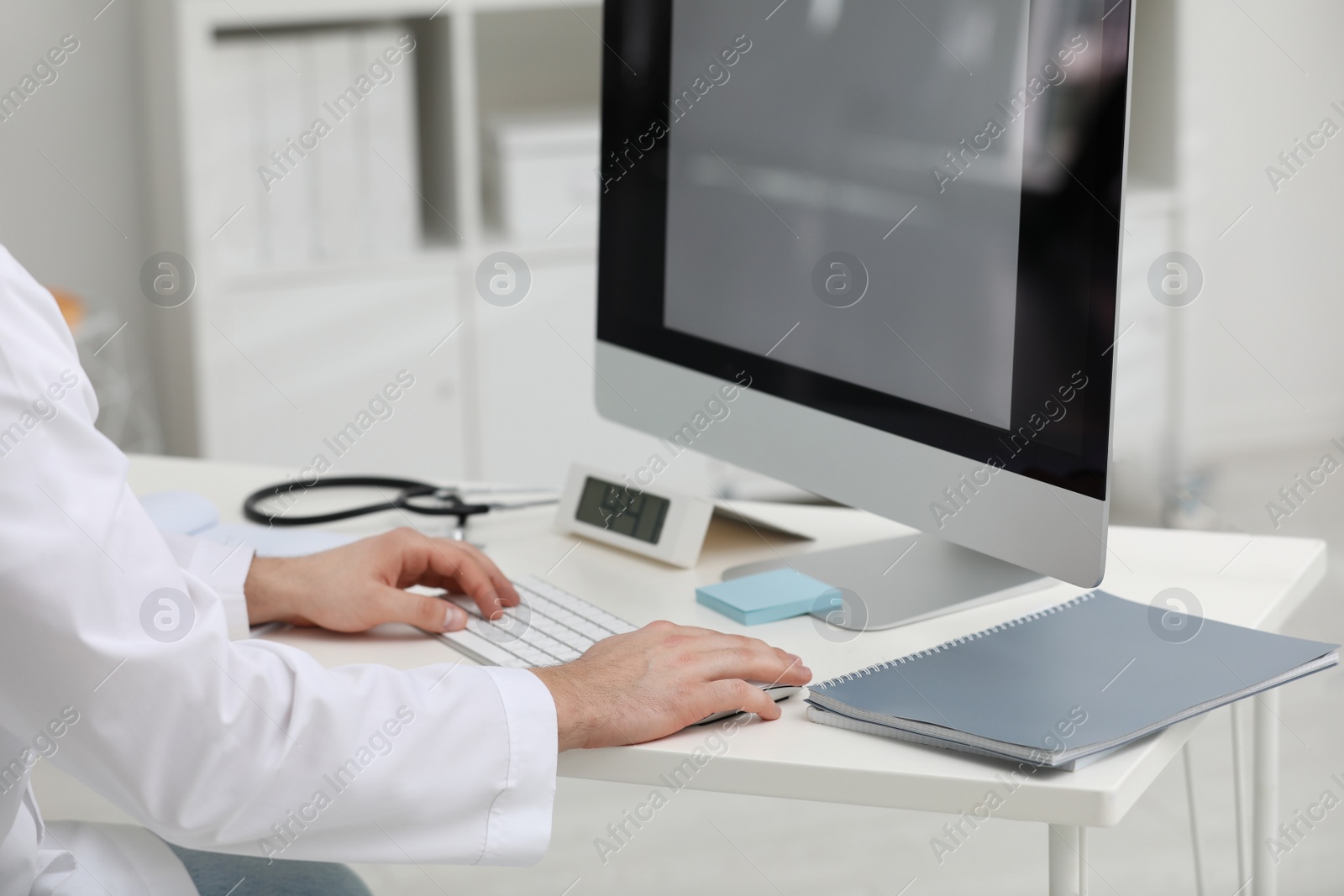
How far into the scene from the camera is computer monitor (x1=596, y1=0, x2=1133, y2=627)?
0.86 m

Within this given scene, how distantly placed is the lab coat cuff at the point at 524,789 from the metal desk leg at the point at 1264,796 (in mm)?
709

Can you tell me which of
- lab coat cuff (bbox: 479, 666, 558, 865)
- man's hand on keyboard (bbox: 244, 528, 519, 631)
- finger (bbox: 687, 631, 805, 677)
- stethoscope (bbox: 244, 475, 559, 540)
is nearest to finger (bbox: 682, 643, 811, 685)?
finger (bbox: 687, 631, 805, 677)

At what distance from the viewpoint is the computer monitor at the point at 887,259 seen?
0.86 m

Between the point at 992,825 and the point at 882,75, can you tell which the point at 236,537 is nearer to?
the point at 882,75

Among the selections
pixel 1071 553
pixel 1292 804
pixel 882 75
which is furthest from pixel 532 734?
pixel 1292 804

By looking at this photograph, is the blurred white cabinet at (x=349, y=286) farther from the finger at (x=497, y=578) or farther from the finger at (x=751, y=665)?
the finger at (x=751, y=665)

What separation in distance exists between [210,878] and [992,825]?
1.26 metres

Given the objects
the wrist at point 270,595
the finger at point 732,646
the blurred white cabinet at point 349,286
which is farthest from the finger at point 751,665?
the blurred white cabinet at point 349,286

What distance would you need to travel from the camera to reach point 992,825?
6.34 feet

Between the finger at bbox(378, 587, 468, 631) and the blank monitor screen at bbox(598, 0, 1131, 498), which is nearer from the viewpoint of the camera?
the blank monitor screen at bbox(598, 0, 1131, 498)

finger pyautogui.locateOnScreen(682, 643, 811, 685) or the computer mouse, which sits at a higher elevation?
finger pyautogui.locateOnScreen(682, 643, 811, 685)

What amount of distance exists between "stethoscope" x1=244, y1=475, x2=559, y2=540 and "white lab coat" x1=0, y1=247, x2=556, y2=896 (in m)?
0.48

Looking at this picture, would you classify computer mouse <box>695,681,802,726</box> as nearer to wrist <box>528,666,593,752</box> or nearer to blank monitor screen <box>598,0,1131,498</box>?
wrist <box>528,666,593,752</box>

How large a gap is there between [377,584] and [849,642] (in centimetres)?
36
